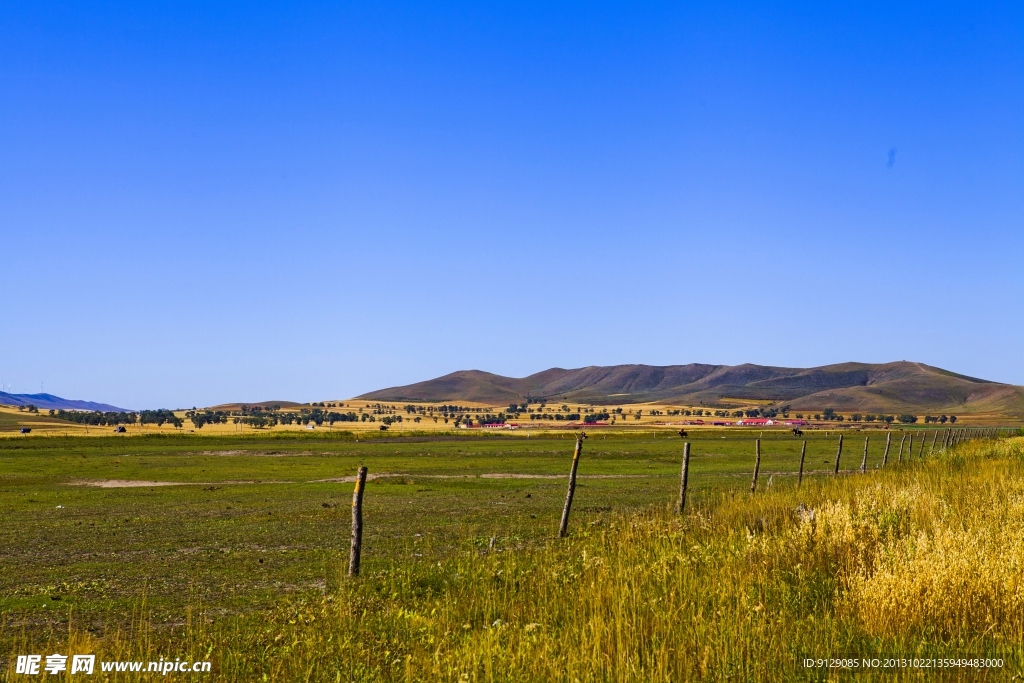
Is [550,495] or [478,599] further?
[550,495]

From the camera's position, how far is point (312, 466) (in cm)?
6762

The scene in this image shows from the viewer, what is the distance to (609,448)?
92000mm

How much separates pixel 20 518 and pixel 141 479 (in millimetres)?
23856

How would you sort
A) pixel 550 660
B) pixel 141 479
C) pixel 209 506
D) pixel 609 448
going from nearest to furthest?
pixel 550 660 < pixel 209 506 < pixel 141 479 < pixel 609 448

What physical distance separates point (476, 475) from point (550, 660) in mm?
46599

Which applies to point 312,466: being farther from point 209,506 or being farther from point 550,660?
point 550,660

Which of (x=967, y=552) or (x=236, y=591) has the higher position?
(x=967, y=552)

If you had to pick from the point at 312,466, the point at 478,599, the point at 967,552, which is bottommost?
the point at 312,466

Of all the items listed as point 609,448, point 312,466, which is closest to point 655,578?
point 312,466

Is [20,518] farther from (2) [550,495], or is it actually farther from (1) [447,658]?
(1) [447,658]

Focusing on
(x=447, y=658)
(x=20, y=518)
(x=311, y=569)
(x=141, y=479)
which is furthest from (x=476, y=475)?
(x=447, y=658)

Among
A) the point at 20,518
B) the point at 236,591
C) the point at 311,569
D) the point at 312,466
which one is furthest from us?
the point at 312,466

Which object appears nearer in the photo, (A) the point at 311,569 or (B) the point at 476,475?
(A) the point at 311,569

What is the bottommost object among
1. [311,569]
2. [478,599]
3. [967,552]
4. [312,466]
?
[312,466]
